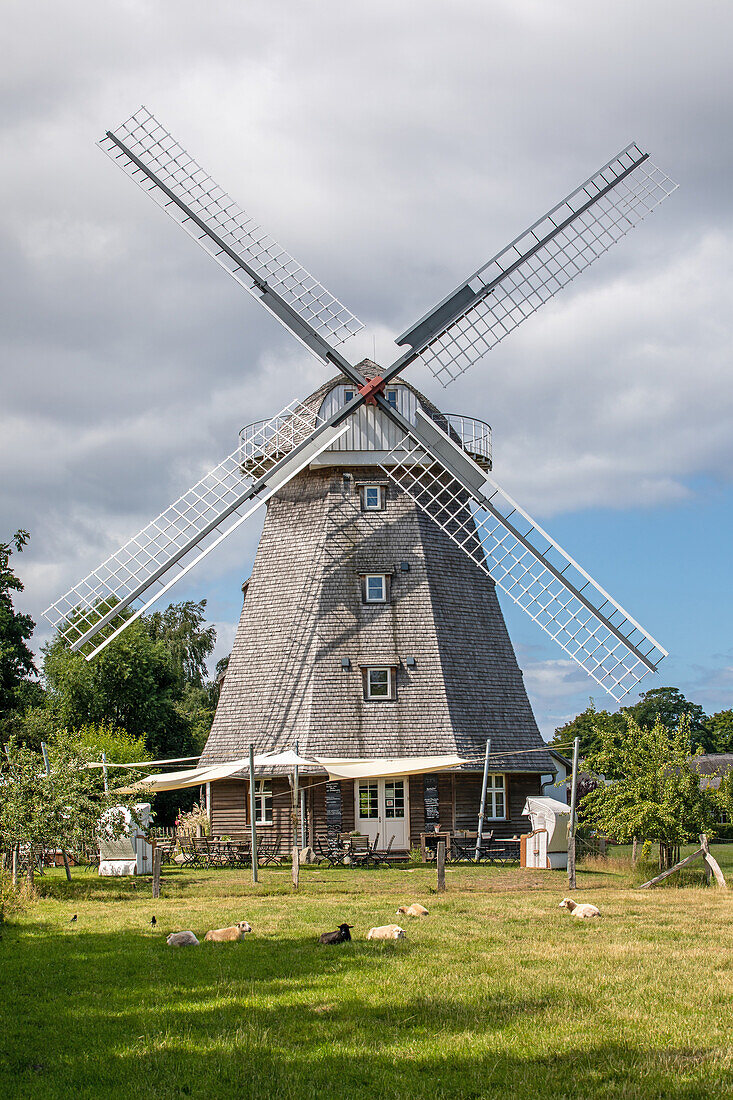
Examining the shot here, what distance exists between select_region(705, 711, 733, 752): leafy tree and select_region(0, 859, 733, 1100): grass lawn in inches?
2251

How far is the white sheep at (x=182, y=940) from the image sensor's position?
11195mm

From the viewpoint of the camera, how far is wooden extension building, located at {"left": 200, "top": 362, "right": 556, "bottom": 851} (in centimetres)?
2367

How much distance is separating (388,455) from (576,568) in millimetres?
5207

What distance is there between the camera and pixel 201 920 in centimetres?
1346

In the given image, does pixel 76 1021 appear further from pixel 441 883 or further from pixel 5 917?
pixel 441 883

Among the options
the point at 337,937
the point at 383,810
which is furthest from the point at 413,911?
the point at 383,810

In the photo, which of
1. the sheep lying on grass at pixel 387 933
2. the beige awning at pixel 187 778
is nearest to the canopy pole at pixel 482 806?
the beige awning at pixel 187 778

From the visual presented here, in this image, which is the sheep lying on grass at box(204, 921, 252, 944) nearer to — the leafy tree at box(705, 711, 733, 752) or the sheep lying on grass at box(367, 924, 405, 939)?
the sheep lying on grass at box(367, 924, 405, 939)

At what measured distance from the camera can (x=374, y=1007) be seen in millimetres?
7930

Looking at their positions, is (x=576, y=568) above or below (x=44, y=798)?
above

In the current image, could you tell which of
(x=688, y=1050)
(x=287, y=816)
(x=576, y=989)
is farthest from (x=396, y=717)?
(x=688, y=1050)

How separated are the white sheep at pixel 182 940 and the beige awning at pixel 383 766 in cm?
991

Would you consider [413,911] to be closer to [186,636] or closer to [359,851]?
[359,851]

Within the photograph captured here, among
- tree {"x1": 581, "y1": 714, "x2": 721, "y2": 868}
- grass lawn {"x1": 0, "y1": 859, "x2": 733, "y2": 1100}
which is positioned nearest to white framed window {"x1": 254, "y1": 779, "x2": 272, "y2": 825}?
tree {"x1": 581, "y1": 714, "x2": 721, "y2": 868}
